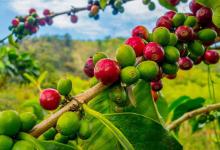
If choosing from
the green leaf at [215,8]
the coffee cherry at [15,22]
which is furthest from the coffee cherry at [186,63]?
the coffee cherry at [15,22]

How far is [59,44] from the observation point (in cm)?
5344

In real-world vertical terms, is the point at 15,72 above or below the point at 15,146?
below

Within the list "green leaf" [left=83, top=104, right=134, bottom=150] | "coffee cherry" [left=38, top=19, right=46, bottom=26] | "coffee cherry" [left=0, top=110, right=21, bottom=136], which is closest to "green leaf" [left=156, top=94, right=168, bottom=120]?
"green leaf" [left=83, top=104, right=134, bottom=150]

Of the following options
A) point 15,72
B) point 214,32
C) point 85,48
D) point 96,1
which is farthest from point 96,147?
point 85,48

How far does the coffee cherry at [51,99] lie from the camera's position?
116 cm

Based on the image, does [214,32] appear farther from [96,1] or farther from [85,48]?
[85,48]

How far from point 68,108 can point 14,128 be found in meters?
0.15

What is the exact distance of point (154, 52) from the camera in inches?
48.6

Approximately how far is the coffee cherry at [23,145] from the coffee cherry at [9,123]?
0.03 metres

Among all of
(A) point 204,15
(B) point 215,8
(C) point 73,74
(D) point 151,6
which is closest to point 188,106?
(D) point 151,6

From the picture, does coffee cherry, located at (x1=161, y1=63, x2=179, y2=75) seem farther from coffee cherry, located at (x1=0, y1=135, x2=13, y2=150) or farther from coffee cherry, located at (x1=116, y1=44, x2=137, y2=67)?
coffee cherry, located at (x1=0, y1=135, x2=13, y2=150)

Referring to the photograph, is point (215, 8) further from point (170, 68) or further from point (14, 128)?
point (14, 128)

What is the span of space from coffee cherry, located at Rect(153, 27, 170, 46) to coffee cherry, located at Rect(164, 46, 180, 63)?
23 mm

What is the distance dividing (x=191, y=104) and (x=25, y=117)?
1.86 m
